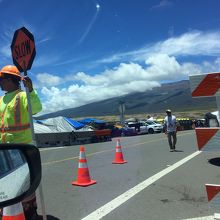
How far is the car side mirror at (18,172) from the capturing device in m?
2.62

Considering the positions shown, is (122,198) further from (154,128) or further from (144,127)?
(144,127)

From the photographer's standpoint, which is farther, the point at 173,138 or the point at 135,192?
the point at 173,138

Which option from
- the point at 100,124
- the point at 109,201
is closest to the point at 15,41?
the point at 109,201

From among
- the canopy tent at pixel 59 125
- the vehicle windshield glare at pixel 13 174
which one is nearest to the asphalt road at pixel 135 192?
the vehicle windshield glare at pixel 13 174

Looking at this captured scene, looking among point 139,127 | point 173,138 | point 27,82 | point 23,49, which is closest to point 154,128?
point 139,127

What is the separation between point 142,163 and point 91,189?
4598 millimetres

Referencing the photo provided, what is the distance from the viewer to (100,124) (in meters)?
43.4

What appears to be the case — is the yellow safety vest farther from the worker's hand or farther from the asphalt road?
the asphalt road

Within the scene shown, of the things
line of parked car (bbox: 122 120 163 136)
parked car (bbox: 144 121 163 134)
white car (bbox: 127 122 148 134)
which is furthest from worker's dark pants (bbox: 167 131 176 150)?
parked car (bbox: 144 121 163 134)

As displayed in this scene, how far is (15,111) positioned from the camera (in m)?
5.48

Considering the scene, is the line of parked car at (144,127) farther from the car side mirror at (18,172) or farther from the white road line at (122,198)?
the car side mirror at (18,172)

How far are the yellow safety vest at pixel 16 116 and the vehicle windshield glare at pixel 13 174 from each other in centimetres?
248

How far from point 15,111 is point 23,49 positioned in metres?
0.82

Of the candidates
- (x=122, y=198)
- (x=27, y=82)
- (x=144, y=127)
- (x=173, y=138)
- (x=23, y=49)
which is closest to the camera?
(x=27, y=82)
